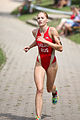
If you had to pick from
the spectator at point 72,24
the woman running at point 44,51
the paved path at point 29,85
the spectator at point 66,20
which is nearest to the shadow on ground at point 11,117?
the paved path at point 29,85

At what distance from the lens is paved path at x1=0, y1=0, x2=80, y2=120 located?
22.8 feet

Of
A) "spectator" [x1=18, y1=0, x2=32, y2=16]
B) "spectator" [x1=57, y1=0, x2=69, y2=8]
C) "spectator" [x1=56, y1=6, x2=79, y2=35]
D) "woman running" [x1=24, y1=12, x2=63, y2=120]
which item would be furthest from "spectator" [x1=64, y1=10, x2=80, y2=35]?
"woman running" [x1=24, y1=12, x2=63, y2=120]

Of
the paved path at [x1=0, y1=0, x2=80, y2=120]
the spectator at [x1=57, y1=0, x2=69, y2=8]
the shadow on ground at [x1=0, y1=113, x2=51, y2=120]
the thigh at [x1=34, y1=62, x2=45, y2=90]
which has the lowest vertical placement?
the spectator at [x1=57, y1=0, x2=69, y2=8]

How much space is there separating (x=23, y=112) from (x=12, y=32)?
1178cm

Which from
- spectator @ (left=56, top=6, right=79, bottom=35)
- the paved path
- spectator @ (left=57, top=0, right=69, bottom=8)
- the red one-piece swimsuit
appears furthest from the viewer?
spectator @ (left=57, top=0, right=69, bottom=8)

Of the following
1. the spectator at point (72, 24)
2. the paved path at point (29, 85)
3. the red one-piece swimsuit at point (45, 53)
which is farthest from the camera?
the spectator at point (72, 24)

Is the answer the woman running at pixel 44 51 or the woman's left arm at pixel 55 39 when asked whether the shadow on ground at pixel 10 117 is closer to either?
the woman running at pixel 44 51

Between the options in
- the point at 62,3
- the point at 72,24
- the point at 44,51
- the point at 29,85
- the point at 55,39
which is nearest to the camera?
the point at 55,39

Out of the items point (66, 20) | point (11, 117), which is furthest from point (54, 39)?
point (66, 20)

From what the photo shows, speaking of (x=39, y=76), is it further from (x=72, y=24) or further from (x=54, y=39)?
(x=72, y=24)

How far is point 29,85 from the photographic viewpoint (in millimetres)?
9211

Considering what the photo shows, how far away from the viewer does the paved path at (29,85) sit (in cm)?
696

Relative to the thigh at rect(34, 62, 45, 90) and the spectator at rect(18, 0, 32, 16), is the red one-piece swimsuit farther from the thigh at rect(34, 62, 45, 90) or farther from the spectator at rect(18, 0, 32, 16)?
the spectator at rect(18, 0, 32, 16)

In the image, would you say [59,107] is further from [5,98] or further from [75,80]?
[75,80]
